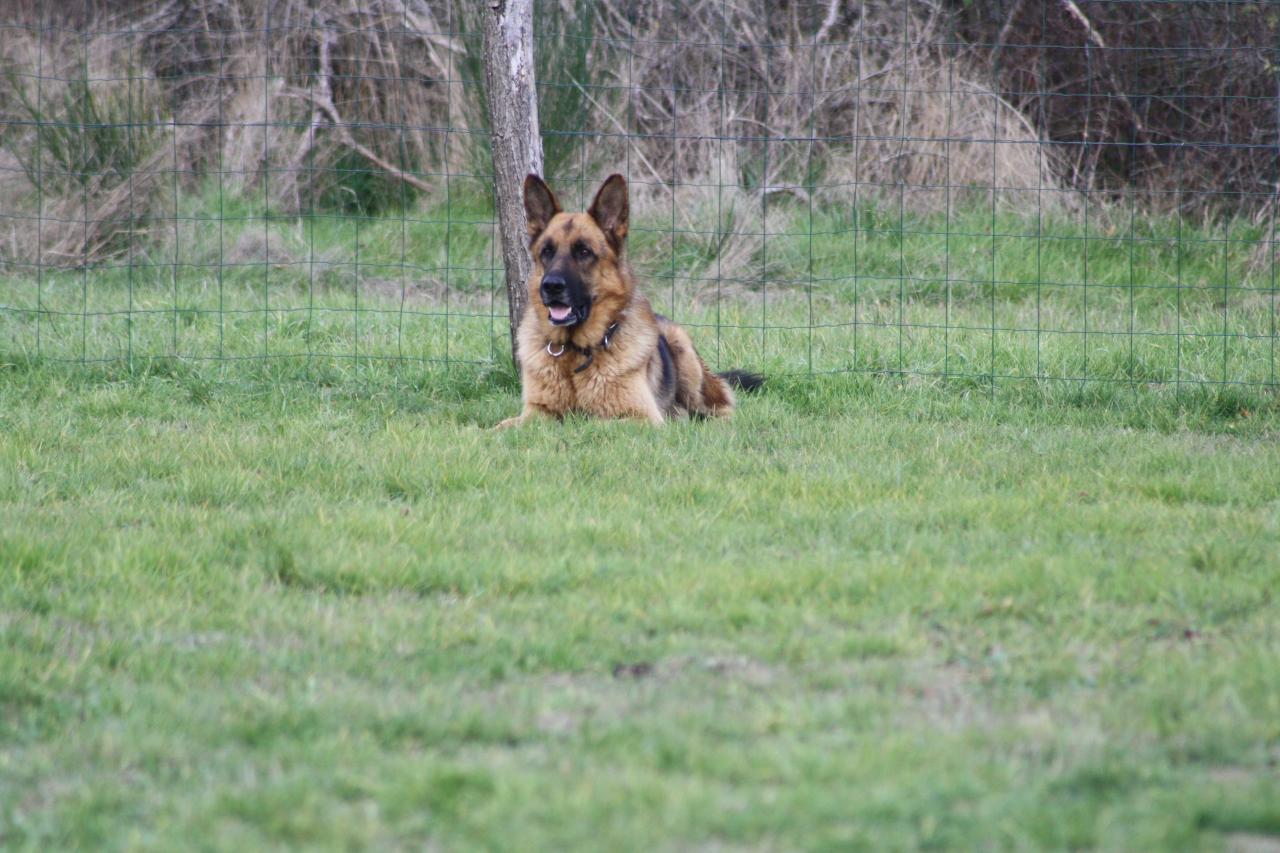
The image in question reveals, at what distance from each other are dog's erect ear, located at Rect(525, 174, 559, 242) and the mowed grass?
1233mm

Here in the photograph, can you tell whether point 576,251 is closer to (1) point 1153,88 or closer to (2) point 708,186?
(2) point 708,186

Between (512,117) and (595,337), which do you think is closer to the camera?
(595,337)

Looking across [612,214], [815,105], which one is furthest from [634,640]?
[815,105]

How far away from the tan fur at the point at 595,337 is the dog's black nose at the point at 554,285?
0.44 ft

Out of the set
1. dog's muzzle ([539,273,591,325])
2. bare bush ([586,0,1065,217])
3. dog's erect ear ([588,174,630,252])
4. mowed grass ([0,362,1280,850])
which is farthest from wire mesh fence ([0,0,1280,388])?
mowed grass ([0,362,1280,850])

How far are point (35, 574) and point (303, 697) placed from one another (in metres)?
1.27

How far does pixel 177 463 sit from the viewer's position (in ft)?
16.6

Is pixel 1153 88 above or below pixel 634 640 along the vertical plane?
above

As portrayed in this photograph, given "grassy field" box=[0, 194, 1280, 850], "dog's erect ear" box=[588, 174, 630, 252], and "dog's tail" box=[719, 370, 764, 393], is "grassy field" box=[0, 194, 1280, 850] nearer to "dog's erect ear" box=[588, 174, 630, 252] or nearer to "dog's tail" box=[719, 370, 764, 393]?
"dog's tail" box=[719, 370, 764, 393]

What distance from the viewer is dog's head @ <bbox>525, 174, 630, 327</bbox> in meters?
6.25

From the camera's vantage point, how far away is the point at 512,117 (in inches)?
266

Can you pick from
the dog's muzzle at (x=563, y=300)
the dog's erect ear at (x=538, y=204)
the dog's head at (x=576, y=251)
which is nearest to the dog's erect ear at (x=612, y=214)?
the dog's head at (x=576, y=251)

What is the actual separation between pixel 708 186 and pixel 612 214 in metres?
3.59

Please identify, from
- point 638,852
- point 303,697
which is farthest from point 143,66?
point 638,852
